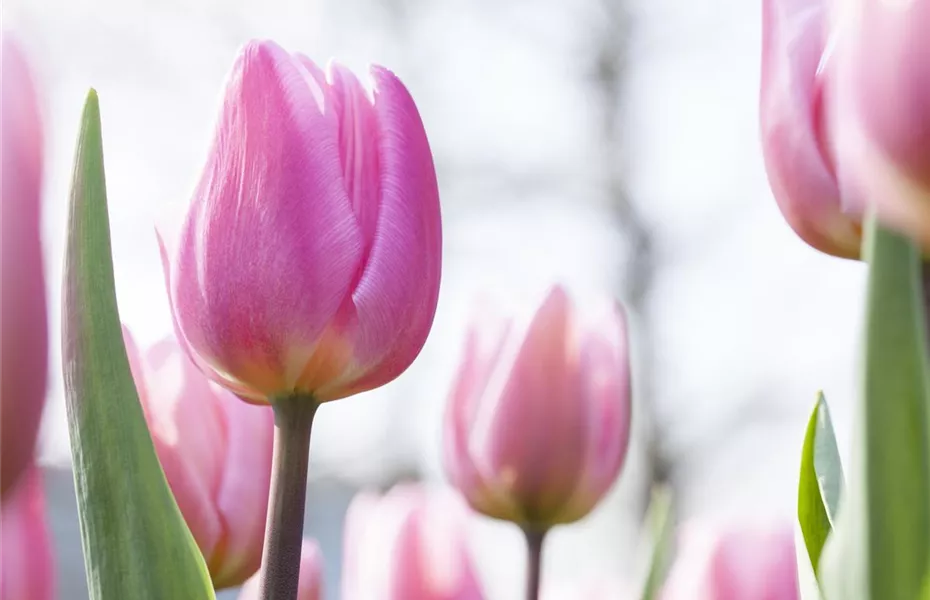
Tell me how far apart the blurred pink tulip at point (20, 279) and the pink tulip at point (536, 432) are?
0.90 feet

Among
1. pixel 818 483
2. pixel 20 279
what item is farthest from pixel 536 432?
pixel 20 279

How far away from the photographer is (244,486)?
1.22ft

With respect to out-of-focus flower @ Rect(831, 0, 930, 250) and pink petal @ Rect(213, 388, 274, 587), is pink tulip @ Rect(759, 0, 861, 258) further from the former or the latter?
pink petal @ Rect(213, 388, 274, 587)

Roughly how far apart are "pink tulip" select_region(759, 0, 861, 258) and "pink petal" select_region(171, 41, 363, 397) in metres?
0.12

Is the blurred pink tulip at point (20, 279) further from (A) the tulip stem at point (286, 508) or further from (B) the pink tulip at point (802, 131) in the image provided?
(B) the pink tulip at point (802, 131)

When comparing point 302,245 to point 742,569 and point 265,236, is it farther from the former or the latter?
point 742,569

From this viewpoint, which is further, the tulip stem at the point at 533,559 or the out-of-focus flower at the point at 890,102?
the tulip stem at the point at 533,559

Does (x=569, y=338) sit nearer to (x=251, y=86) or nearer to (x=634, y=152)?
(x=251, y=86)

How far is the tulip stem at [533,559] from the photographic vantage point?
0.41 metres

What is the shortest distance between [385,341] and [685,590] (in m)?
0.18

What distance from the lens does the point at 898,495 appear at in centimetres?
23

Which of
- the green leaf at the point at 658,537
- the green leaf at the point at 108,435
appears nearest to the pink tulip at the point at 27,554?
the green leaf at the point at 108,435

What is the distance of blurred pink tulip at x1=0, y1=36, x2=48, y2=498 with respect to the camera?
0.65 ft

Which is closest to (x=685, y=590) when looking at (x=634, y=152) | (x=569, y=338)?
(x=569, y=338)
